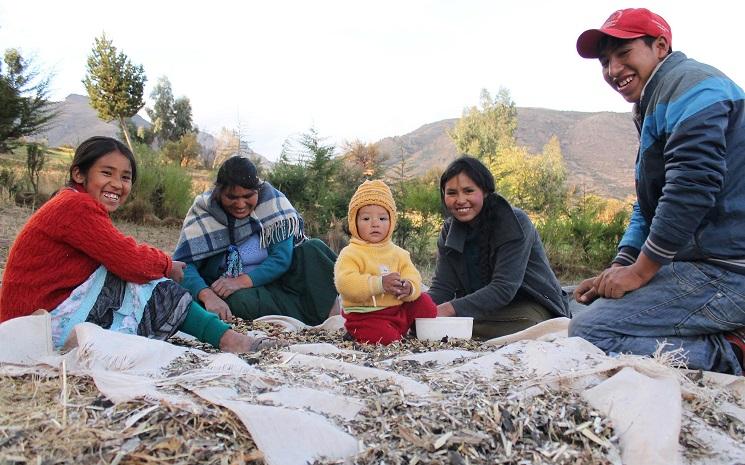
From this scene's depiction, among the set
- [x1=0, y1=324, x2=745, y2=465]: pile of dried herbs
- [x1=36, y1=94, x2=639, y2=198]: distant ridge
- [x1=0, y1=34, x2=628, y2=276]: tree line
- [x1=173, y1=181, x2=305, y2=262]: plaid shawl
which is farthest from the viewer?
[x1=36, y1=94, x2=639, y2=198]: distant ridge

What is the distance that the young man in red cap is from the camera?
266cm

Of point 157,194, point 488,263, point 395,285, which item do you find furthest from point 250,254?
point 157,194

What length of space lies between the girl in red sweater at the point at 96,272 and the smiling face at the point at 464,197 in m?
1.43

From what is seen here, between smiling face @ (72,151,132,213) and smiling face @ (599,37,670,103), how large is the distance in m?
2.44

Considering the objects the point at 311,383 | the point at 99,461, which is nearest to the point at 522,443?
the point at 311,383

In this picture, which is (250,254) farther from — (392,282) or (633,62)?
(633,62)

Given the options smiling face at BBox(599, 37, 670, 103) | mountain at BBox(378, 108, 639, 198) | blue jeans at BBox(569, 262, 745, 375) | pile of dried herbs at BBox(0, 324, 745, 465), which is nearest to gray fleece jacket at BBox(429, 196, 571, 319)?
blue jeans at BBox(569, 262, 745, 375)

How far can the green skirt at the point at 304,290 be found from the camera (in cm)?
429

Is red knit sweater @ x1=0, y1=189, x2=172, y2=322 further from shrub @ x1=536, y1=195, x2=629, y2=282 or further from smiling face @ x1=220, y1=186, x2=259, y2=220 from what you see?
shrub @ x1=536, y1=195, x2=629, y2=282

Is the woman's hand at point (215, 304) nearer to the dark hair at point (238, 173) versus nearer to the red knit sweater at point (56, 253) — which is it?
the dark hair at point (238, 173)

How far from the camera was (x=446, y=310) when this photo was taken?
3.84 metres

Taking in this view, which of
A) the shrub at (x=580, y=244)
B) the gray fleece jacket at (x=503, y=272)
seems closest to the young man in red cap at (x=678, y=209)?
the gray fleece jacket at (x=503, y=272)

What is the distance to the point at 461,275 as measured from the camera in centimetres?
418

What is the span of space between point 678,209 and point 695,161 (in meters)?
0.21
